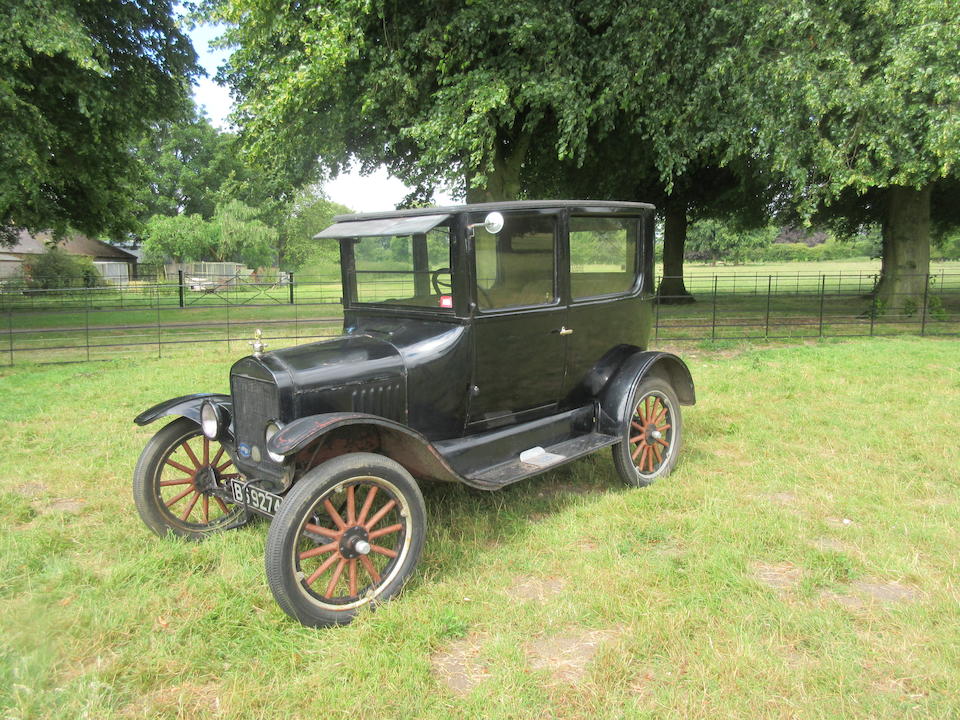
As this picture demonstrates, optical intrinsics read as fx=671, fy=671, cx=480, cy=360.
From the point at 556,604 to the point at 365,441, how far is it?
1365 mm

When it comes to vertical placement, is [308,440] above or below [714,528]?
above

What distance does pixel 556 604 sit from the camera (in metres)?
3.37

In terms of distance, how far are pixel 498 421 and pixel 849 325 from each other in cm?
1229

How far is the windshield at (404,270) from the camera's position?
4.20 m

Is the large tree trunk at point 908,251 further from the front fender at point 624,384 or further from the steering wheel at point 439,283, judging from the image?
the steering wheel at point 439,283

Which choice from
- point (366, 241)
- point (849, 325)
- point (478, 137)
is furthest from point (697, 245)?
point (366, 241)

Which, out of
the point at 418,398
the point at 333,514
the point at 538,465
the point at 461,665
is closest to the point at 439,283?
the point at 418,398

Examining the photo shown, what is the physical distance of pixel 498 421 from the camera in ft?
14.7

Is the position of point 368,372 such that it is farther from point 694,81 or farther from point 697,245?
point 697,245

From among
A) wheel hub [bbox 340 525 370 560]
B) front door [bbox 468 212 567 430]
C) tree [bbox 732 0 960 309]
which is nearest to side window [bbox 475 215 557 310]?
front door [bbox 468 212 567 430]

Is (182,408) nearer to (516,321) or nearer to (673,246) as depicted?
(516,321)

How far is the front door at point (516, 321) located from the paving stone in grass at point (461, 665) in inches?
59.1

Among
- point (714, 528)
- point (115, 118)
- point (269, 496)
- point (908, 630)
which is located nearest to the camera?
point (908, 630)

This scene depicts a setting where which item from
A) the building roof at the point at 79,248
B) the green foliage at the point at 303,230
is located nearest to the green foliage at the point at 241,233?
the green foliage at the point at 303,230
